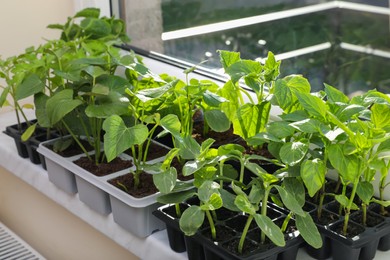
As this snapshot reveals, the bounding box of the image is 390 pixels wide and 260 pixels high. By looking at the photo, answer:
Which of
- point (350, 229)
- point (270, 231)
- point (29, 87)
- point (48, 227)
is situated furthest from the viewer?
point (48, 227)

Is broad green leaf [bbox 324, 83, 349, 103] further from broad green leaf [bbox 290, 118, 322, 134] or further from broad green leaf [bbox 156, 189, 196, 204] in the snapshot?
broad green leaf [bbox 156, 189, 196, 204]

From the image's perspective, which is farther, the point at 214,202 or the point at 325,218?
the point at 325,218

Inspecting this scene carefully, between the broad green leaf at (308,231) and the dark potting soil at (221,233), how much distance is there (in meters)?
0.11

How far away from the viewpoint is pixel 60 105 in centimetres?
111

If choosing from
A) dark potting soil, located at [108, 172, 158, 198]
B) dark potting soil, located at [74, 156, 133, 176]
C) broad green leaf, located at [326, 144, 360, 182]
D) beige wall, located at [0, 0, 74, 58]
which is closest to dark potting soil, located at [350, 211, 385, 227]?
broad green leaf, located at [326, 144, 360, 182]

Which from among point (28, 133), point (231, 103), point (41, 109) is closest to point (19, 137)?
point (28, 133)

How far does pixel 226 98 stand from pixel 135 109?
164 mm

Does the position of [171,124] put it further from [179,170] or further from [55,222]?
[55,222]

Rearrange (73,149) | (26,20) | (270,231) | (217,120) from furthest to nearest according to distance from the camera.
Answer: (26,20) < (73,149) < (217,120) < (270,231)

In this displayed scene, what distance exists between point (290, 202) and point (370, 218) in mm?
190

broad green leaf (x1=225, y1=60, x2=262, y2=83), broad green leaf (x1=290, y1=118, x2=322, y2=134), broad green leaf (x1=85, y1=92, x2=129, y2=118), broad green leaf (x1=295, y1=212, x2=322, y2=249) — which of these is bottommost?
broad green leaf (x1=295, y1=212, x2=322, y2=249)

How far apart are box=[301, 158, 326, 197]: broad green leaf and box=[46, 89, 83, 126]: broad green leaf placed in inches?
17.4

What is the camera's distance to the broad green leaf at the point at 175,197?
Result: 94cm

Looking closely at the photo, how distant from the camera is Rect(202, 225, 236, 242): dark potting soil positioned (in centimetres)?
92
